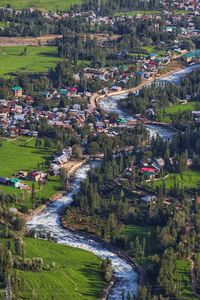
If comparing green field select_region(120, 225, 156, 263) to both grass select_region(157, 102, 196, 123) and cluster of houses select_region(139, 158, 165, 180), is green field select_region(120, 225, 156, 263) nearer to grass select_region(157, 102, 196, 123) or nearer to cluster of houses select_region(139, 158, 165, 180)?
cluster of houses select_region(139, 158, 165, 180)

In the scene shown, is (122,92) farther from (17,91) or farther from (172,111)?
(17,91)

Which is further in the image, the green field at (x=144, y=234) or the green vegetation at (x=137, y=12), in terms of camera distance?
the green vegetation at (x=137, y=12)

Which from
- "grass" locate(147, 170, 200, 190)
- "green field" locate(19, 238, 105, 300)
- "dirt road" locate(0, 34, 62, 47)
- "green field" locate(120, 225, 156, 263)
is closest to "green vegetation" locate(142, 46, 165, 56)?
"dirt road" locate(0, 34, 62, 47)

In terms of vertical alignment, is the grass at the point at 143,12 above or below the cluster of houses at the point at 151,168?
above

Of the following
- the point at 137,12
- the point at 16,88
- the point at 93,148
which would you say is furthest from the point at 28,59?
the point at 93,148

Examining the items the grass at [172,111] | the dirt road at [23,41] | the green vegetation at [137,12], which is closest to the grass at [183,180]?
the grass at [172,111]

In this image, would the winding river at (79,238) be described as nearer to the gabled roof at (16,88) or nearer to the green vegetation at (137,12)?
the gabled roof at (16,88)

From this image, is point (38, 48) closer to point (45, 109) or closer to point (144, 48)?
point (144, 48)

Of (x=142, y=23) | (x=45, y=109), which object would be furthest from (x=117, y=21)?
(x=45, y=109)
